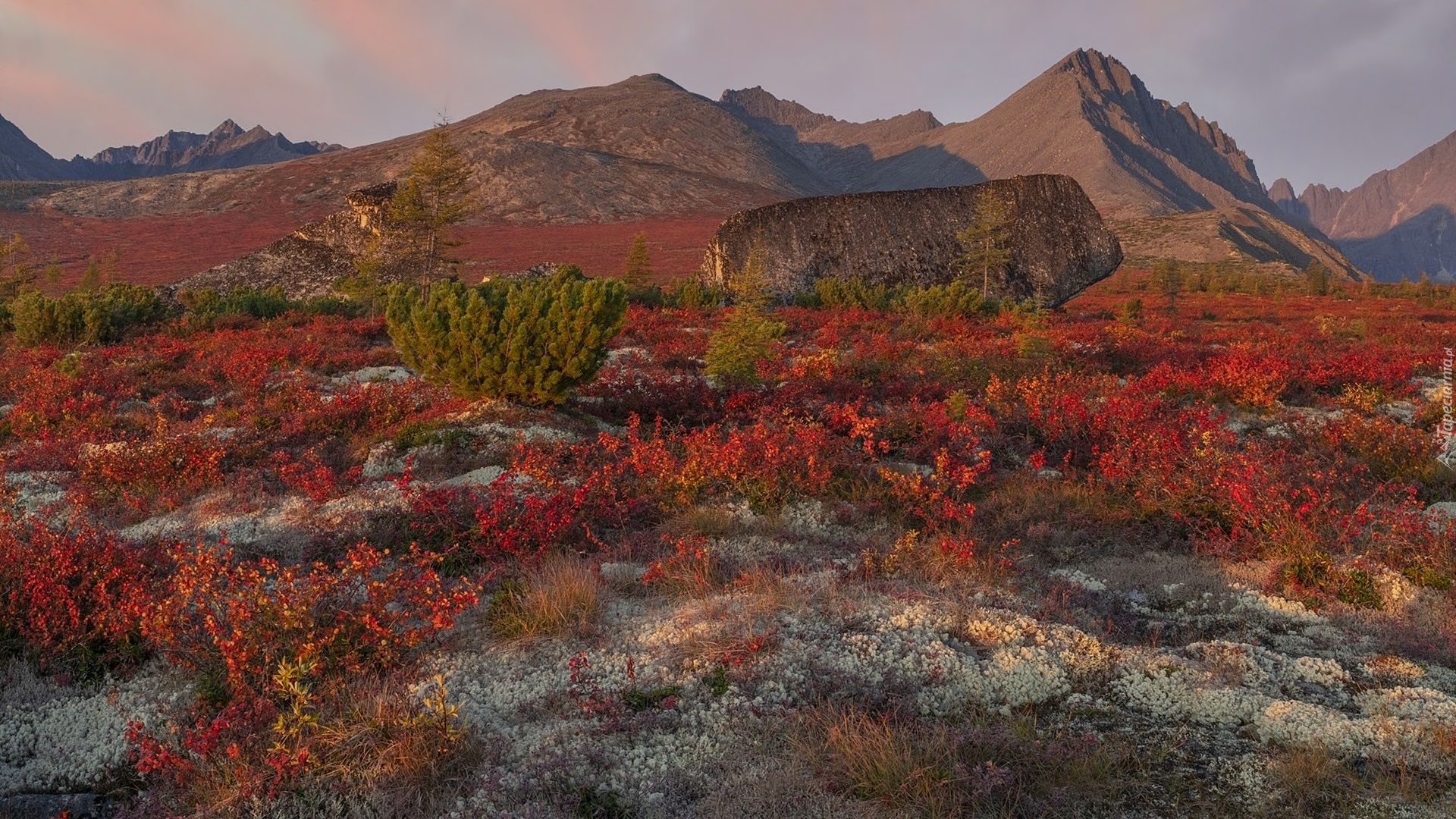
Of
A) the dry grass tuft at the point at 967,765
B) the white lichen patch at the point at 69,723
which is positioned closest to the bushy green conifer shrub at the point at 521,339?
the white lichen patch at the point at 69,723

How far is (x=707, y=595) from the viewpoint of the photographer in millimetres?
4879

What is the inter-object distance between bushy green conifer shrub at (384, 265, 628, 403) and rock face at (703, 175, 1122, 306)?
14337mm

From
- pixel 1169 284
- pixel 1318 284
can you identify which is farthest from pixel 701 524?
pixel 1318 284

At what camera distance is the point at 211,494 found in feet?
22.7

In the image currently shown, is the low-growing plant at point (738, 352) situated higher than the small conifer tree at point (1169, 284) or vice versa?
the small conifer tree at point (1169, 284)

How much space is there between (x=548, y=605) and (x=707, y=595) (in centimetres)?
101

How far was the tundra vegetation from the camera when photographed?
316 centimetres

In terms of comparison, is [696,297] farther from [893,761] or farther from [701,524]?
[893,761]

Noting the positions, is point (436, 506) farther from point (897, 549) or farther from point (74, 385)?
point (74, 385)

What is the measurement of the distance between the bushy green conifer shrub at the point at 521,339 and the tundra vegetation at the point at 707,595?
0.18ft

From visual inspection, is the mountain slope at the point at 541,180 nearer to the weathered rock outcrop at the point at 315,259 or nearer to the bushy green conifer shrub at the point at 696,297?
the weathered rock outcrop at the point at 315,259

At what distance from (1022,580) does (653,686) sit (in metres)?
2.80

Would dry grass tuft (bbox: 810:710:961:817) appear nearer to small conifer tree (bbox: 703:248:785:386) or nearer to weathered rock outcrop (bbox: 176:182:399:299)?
small conifer tree (bbox: 703:248:785:386)

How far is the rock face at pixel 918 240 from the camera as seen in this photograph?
78.7 ft
